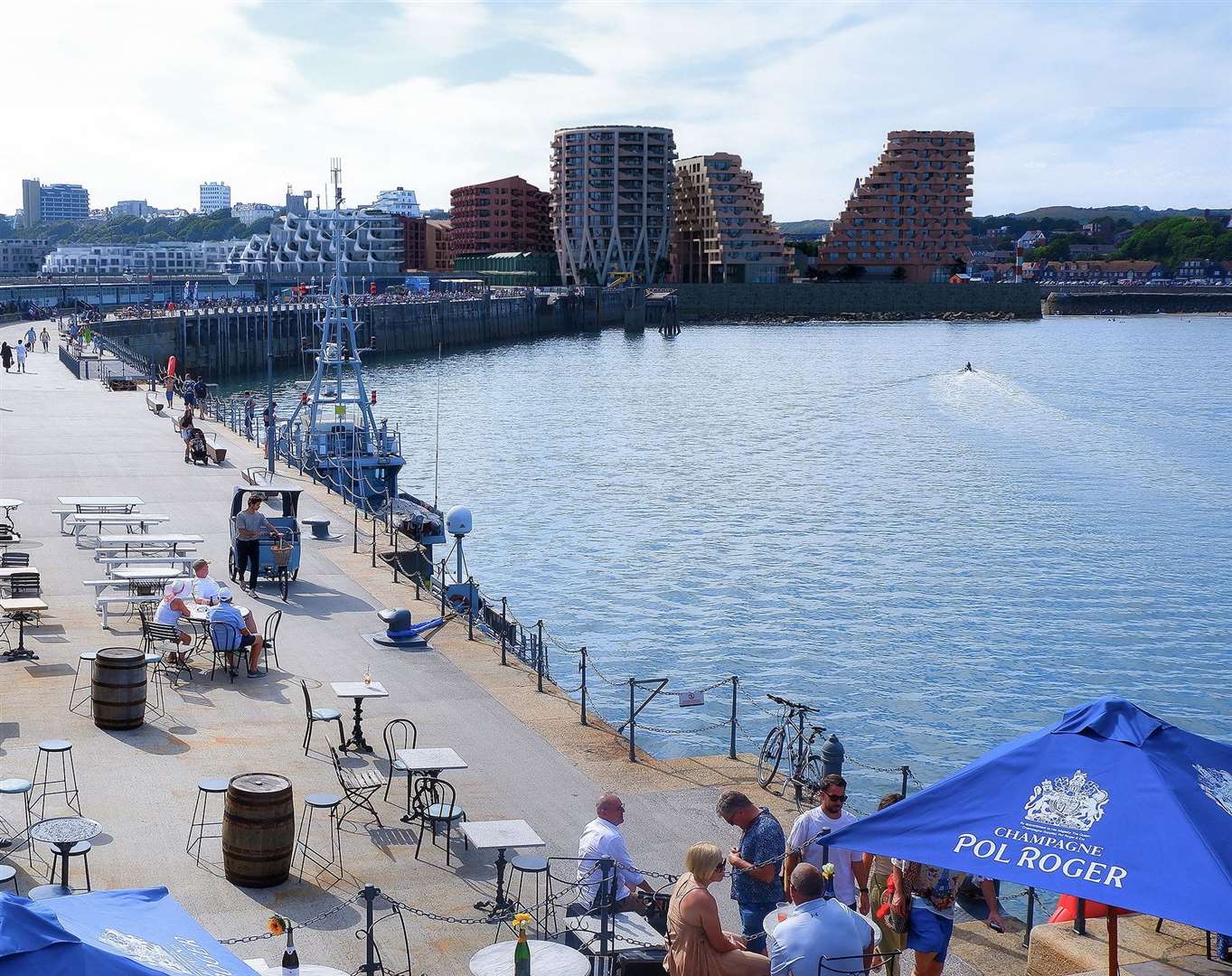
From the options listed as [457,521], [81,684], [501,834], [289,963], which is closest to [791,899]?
[501,834]

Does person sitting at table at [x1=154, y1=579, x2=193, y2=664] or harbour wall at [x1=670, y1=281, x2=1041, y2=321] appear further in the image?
harbour wall at [x1=670, y1=281, x2=1041, y2=321]

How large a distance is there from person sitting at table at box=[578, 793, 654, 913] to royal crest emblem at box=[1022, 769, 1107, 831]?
2880 millimetres

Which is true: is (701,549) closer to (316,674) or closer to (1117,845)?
(316,674)

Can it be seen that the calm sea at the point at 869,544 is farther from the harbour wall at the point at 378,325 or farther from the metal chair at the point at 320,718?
the harbour wall at the point at 378,325

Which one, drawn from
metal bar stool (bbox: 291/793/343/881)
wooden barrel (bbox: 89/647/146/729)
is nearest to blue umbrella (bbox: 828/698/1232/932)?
metal bar stool (bbox: 291/793/343/881)

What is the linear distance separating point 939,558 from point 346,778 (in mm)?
27084

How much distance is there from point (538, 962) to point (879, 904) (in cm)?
249

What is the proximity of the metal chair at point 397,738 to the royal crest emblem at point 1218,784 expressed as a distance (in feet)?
23.2

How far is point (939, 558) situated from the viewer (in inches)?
1435

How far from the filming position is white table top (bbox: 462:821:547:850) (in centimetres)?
1010

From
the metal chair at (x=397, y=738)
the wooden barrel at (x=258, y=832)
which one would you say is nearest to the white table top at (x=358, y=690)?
the metal chair at (x=397, y=738)

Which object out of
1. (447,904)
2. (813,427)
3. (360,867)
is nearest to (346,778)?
(360,867)

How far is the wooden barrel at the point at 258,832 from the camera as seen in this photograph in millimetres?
10086

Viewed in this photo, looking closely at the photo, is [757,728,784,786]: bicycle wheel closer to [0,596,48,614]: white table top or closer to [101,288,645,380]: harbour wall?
[0,596,48,614]: white table top
